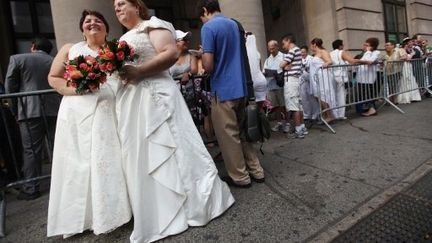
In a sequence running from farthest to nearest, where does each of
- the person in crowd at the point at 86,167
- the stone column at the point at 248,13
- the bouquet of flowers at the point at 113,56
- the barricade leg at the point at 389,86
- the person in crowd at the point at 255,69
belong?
the stone column at the point at 248,13, the barricade leg at the point at 389,86, the person in crowd at the point at 255,69, the person in crowd at the point at 86,167, the bouquet of flowers at the point at 113,56

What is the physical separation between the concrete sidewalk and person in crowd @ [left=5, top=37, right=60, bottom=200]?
40cm

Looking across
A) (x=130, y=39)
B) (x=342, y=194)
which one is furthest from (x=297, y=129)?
(x=130, y=39)

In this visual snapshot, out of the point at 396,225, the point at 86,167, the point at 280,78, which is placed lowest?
the point at 396,225

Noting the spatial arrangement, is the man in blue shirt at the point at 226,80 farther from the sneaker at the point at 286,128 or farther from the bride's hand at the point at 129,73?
the sneaker at the point at 286,128

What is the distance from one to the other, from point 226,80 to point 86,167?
1506 mm

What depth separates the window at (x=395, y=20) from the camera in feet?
41.3

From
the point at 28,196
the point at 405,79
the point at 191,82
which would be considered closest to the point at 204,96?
the point at 191,82

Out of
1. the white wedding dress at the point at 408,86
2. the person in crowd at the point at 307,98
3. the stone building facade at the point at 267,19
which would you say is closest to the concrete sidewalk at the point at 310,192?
the person in crowd at the point at 307,98

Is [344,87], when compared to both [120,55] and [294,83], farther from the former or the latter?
[120,55]

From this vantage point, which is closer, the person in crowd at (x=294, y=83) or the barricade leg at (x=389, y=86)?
the person in crowd at (x=294, y=83)

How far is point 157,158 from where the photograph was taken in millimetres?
2328

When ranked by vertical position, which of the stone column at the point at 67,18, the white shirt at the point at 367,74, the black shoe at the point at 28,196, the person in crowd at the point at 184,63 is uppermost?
the stone column at the point at 67,18

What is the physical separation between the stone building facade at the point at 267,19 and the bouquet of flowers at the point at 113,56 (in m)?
3.72

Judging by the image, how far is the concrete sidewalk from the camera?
2379mm
